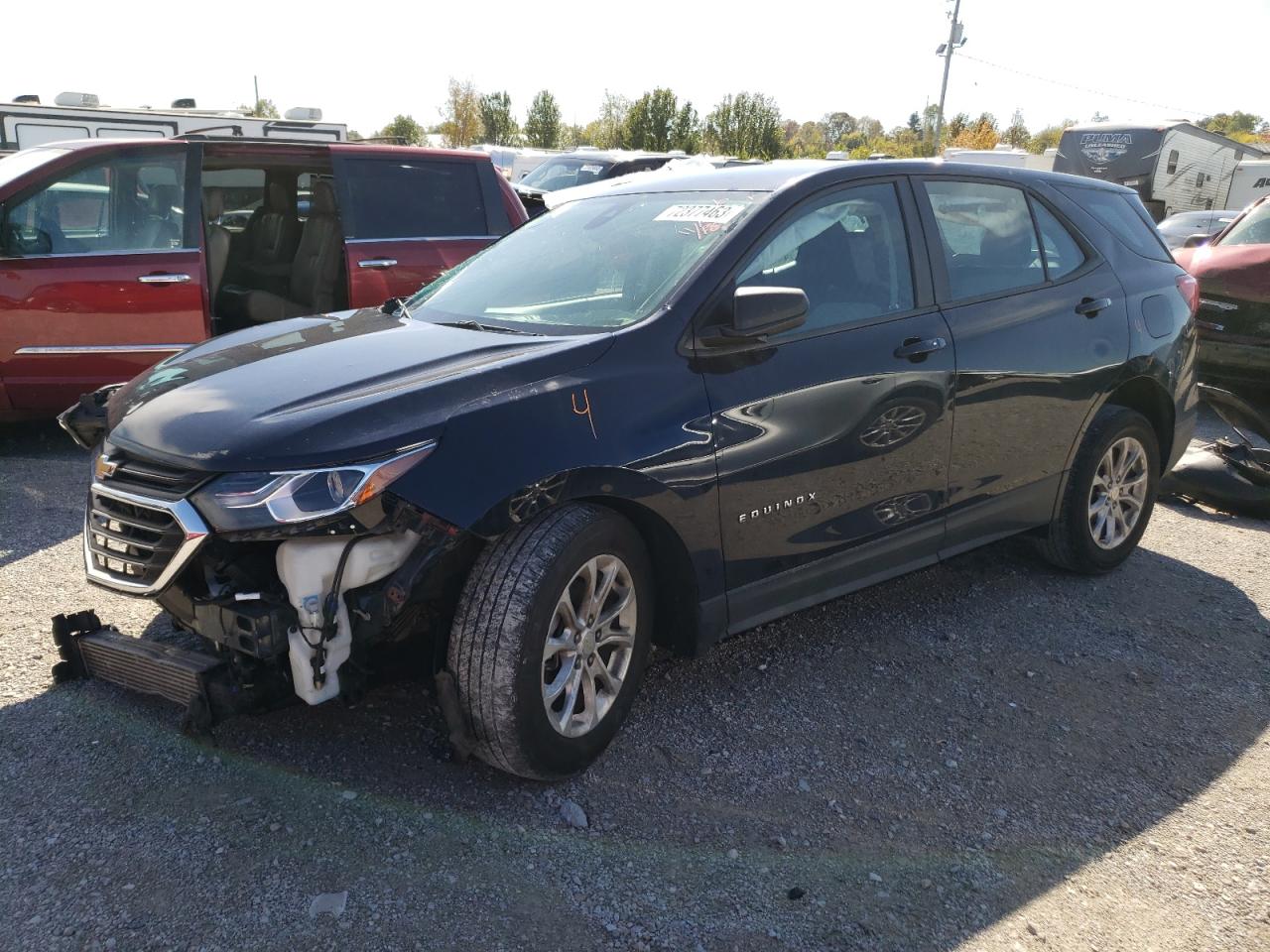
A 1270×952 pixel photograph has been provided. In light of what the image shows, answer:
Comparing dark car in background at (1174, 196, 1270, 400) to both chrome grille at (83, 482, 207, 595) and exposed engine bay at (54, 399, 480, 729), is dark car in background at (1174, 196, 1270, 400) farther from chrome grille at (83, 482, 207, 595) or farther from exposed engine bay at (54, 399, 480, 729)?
chrome grille at (83, 482, 207, 595)

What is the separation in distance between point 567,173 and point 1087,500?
45.4 feet

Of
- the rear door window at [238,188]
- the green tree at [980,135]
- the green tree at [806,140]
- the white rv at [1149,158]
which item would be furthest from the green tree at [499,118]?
the rear door window at [238,188]

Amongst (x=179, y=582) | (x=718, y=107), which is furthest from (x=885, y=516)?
(x=718, y=107)

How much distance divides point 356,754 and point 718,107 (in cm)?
5054

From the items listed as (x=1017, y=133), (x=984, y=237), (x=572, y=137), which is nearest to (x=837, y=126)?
(x=1017, y=133)

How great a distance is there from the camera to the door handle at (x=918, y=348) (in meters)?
3.84

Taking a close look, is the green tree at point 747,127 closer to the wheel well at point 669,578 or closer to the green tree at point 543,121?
the green tree at point 543,121

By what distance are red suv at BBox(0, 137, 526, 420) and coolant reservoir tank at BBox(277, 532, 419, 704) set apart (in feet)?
14.5

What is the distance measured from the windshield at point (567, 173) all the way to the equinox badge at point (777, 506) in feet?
45.9

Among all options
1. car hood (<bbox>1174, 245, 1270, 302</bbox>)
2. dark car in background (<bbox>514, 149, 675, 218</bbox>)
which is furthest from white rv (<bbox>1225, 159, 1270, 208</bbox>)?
car hood (<bbox>1174, 245, 1270, 302</bbox>)

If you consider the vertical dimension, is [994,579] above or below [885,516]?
below

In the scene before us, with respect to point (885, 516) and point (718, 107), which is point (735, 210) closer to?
point (885, 516)

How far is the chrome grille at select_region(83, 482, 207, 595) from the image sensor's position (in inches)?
109

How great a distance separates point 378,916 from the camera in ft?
8.40
